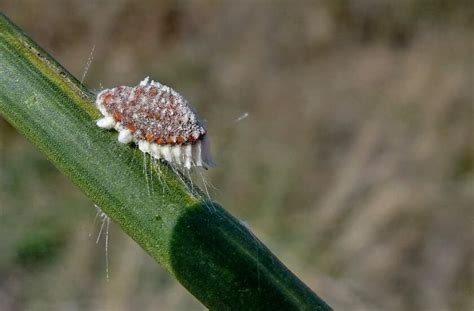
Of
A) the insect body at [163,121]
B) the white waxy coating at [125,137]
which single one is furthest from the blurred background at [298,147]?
the white waxy coating at [125,137]

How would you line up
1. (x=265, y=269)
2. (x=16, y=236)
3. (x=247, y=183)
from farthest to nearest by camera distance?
(x=247, y=183), (x=16, y=236), (x=265, y=269)

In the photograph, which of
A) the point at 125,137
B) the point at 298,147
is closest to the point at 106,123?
the point at 125,137

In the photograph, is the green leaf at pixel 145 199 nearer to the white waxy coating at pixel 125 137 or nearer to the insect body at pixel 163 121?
the white waxy coating at pixel 125 137

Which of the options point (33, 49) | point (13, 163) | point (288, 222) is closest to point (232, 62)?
point (288, 222)

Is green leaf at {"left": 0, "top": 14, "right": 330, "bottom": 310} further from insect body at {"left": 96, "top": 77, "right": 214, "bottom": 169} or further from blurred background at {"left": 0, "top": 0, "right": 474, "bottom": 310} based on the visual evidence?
blurred background at {"left": 0, "top": 0, "right": 474, "bottom": 310}

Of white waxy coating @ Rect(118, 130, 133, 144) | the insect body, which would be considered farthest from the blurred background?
white waxy coating @ Rect(118, 130, 133, 144)

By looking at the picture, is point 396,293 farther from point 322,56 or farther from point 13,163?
point 13,163

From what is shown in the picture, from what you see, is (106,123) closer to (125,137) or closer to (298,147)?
(125,137)
